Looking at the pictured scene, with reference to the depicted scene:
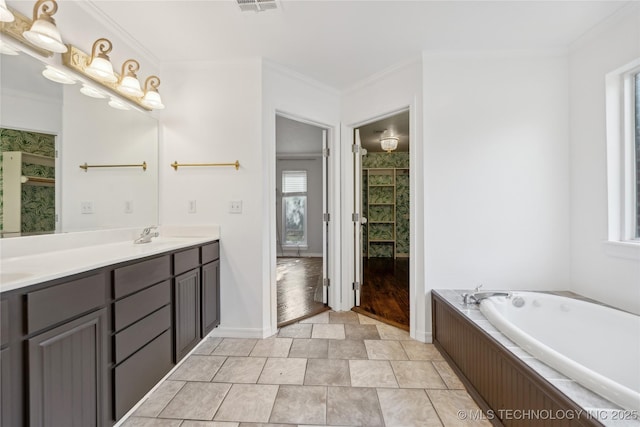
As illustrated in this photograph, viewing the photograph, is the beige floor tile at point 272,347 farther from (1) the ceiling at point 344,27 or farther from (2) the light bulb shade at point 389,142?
(2) the light bulb shade at point 389,142

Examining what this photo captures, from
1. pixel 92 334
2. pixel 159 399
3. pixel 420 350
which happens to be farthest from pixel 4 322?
pixel 420 350

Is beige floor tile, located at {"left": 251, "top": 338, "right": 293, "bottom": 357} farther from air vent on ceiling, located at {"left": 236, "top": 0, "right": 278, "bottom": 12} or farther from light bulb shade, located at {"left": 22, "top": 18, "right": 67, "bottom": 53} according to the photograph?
air vent on ceiling, located at {"left": 236, "top": 0, "right": 278, "bottom": 12}

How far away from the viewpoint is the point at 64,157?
1647 millimetres

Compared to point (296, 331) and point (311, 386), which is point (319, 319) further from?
point (311, 386)

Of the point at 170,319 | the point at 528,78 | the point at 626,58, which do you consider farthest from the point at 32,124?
the point at 626,58

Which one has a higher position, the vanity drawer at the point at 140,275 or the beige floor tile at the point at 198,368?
the vanity drawer at the point at 140,275

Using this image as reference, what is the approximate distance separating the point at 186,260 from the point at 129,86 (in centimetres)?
131

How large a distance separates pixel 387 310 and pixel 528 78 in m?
→ 2.50

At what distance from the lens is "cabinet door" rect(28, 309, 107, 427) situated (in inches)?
38.6

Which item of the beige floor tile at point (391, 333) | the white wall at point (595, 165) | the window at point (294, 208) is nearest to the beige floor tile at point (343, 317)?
the beige floor tile at point (391, 333)

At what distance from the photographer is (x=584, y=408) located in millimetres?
919

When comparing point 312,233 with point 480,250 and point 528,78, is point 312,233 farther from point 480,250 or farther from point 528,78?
point 528,78

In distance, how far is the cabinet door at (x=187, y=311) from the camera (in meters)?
1.85

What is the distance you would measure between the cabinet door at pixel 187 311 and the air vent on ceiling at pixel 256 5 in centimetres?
183
